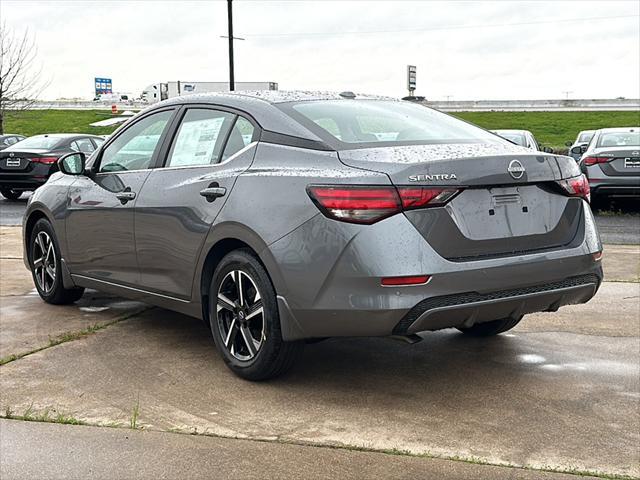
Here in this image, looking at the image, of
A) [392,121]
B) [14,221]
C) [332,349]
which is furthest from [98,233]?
[14,221]

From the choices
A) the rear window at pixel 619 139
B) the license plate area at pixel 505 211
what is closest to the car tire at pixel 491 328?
the license plate area at pixel 505 211

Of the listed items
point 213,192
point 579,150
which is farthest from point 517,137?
point 213,192

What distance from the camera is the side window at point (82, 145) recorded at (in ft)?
60.7

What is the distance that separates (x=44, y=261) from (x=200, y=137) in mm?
2322

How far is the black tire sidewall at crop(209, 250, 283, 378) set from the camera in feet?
15.0

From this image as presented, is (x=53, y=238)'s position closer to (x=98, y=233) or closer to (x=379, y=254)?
(x=98, y=233)

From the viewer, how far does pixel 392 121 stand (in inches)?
203

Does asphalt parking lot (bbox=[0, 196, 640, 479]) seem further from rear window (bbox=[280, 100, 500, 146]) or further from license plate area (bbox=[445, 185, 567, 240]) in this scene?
rear window (bbox=[280, 100, 500, 146])

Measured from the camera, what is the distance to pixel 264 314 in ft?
15.1

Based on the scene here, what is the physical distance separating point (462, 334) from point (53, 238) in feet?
10.4

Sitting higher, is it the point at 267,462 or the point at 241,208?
the point at 241,208

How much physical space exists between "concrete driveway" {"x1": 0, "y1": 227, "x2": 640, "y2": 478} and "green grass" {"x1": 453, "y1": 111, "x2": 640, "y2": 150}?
35.0m

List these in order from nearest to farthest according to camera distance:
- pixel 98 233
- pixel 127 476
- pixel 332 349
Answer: pixel 127 476, pixel 332 349, pixel 98 233

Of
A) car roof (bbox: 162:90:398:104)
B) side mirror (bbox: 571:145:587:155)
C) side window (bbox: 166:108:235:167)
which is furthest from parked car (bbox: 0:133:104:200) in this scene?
car roof (bbox: 162:90:398:104)
